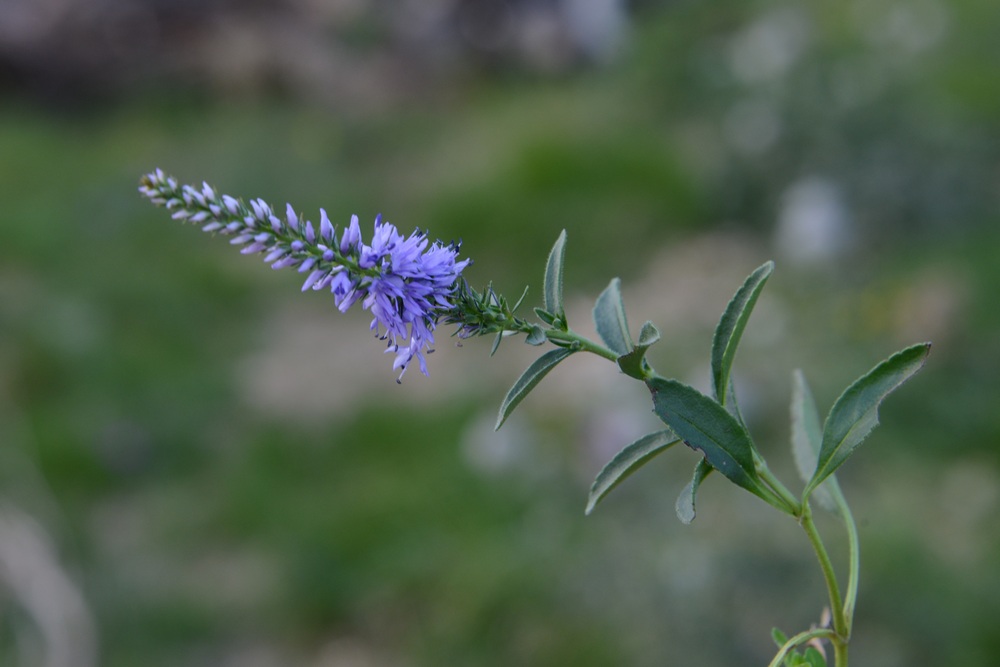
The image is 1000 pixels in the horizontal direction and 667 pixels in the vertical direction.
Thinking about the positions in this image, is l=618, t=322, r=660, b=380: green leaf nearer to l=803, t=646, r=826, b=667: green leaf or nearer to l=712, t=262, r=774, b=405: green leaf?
l=712, t=262, r=774, b=405: green leaf

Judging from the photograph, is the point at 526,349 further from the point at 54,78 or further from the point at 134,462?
the point at 54,78

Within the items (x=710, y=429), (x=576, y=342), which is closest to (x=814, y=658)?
(x=710, y=429)

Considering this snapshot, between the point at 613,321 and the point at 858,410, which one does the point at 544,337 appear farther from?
the point at 858,410

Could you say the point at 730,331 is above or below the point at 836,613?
above

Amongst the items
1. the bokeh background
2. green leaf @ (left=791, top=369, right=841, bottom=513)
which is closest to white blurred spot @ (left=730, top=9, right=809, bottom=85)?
the bokeh background

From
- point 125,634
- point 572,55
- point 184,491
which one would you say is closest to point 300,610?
point 125,634

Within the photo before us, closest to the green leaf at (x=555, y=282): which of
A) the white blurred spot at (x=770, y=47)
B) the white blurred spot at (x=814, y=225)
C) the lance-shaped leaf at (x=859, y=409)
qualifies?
the lance-shaped leaf at (x=859, y=409)
